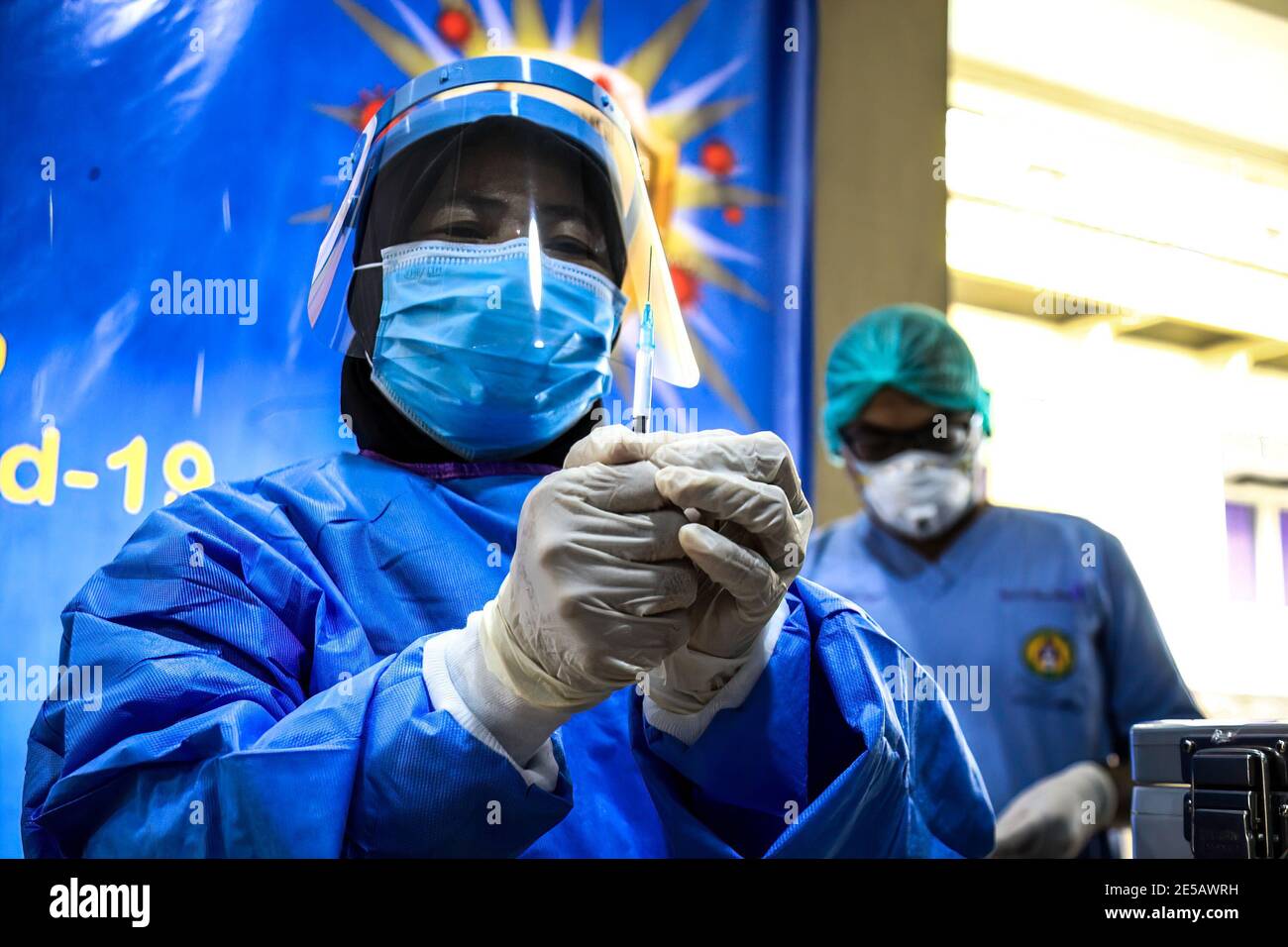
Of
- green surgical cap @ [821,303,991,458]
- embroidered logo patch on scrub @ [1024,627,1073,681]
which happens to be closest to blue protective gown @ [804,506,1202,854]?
embroidered logo patch on scrub @ [1024,627,1073,681]

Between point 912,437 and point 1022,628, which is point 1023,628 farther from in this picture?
point 912,437

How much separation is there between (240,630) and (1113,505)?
118 cm

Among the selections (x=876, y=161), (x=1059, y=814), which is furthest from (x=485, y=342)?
(x=1059, y=814)

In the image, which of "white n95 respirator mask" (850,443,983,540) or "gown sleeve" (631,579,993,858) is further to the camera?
"white n95 respirator mask" (850,443,983,540)

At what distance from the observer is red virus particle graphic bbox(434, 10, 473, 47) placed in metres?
1.60

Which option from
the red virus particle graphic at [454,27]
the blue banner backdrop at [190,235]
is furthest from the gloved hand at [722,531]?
the red virus particle graphic at [454,27]

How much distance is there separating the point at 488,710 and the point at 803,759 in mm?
341

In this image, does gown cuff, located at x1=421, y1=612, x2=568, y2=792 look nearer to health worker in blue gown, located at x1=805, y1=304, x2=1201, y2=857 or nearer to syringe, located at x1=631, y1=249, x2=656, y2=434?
syringe, located at x1=631, y1=249, x2=656, y2=434

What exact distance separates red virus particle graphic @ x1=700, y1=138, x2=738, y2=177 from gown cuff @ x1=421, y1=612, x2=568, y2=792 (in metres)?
0.76

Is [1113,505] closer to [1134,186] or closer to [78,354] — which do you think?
[1134,186]

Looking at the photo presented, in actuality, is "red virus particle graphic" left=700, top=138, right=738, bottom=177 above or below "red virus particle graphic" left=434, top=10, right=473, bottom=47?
below

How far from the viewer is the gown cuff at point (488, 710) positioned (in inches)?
45.6

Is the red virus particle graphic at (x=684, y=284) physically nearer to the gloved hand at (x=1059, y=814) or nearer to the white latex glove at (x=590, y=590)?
the white latex glove at (x=590, y=590)
